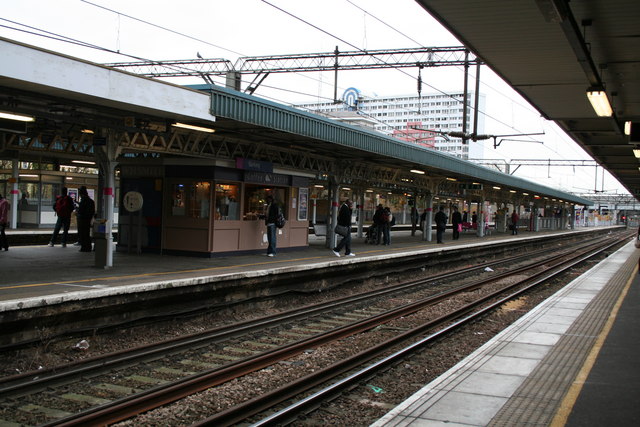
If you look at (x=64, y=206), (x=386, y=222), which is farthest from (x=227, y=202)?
(x=386, y=222)

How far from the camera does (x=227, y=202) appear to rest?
15344 mm

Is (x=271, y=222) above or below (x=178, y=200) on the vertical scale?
below

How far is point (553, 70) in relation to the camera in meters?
9.10

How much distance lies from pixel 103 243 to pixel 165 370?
16.4 ft

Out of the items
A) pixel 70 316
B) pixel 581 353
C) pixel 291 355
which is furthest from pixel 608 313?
pixel 70 316

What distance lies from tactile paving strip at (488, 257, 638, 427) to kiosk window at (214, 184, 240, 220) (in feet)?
29.1

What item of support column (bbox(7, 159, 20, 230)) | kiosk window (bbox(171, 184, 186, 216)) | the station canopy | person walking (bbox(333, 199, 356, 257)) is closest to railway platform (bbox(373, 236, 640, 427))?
the station canopy

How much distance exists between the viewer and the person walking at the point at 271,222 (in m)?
15.7

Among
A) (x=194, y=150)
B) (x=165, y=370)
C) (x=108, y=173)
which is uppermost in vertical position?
(x=194, y=150)

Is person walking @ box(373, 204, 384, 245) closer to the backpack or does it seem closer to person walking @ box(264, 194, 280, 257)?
person walking @ box(264, 194, 280, 257)

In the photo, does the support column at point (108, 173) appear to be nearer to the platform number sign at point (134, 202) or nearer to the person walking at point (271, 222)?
the platform number sign at point (134, 202)

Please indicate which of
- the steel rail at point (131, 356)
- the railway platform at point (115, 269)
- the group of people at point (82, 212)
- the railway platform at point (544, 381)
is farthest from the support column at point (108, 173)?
the railway platform at point (544, 381)

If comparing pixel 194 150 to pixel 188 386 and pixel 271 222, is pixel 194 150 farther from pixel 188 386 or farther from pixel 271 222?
pixel 188 386

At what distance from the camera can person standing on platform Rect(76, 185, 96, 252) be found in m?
15.2
